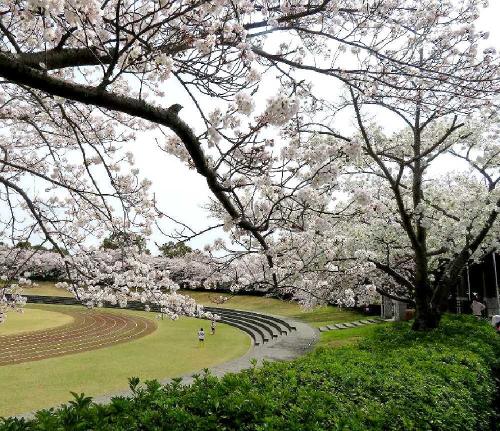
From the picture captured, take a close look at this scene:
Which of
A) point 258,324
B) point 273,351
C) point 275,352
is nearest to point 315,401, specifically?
point 275,352

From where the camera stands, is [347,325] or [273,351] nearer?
[273,351]

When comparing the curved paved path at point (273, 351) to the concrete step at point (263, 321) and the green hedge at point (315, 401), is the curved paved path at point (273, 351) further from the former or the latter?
the green hedge at point (315, 401)

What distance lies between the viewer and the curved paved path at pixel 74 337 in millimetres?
15844

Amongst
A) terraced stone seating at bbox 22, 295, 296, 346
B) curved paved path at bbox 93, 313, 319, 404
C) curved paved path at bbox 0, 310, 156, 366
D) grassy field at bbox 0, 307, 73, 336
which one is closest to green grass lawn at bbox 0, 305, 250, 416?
terraced stone seating at bbox 22, 295, 296, 346

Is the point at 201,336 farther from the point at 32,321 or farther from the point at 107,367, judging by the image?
the point at 32,321

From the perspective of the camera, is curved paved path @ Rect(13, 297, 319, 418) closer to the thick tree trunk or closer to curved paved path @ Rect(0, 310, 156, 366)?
the thick tree trunk

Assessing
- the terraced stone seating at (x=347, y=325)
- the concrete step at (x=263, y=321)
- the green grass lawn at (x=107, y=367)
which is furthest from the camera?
the terraced stone seating at (x=347, y=325)

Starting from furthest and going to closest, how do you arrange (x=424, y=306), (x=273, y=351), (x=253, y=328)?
(x=253, y=328)
(x=273, y=351)
(x=424, y=306)

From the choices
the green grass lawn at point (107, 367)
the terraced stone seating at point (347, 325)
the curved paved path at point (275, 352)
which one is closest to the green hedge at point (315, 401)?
the curved paved path at point (275, 352)

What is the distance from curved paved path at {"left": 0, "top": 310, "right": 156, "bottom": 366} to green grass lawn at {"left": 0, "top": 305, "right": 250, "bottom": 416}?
1.07 meters

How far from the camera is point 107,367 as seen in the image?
1341 cm

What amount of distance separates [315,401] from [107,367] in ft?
37.4

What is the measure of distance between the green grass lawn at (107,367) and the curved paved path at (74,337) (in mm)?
1068

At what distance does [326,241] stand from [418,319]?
5498mm
